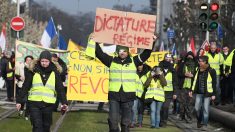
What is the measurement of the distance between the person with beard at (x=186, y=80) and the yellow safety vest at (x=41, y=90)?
9028mm

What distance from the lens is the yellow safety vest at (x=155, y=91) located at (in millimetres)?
17531

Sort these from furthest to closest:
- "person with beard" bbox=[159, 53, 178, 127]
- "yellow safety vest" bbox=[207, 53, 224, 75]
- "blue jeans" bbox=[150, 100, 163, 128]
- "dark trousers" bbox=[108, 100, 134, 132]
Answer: "yellow safety vest" bbox=[207, 53, 224, 75]
"person with beard" bbox=[159, 53, 178, 127]
"blue jeans" bbox=[150, 100, 163, 128]
"dark trousers" bbox=[108, 100, 134, 132]

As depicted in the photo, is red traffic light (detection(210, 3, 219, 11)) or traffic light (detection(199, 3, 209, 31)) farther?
traffic light (detection(199, 3, 209, 31))

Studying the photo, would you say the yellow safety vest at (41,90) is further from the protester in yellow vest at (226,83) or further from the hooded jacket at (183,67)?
the protester in yellow vest at (226,83)

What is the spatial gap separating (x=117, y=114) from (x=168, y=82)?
630cm

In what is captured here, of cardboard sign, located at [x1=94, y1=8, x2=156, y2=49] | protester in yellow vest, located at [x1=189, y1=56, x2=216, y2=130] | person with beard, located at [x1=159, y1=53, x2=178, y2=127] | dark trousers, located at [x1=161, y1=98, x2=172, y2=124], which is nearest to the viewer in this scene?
cardboard sign, located at [x1=94, y1=8, x2=156, y2=49]

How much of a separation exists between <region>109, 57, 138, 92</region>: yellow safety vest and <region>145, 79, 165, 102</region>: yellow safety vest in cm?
523

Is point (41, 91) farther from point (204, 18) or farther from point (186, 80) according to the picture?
point (204, 18)

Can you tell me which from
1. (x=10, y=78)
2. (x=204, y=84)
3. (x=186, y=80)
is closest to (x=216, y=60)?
(x=186, y=80)

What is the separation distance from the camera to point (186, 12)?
6838cm

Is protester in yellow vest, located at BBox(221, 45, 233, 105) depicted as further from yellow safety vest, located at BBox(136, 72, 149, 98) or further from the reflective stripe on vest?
yellow safety vest, located at BBox(136, 72, 149, 98)

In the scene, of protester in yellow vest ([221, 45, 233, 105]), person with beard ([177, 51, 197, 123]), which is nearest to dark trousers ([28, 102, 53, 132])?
person with beard ([177, 51, 197, 123])

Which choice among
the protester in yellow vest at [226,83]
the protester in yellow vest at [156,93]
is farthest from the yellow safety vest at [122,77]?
the protester in yellow vest at [226,83]

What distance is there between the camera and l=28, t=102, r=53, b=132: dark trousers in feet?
37.1
